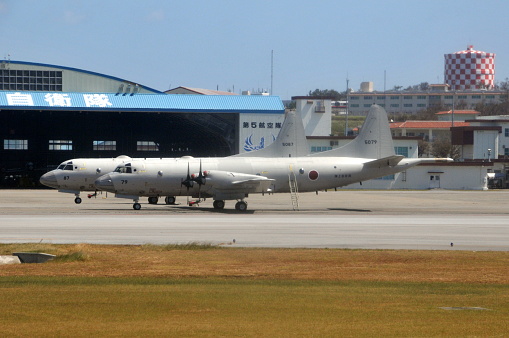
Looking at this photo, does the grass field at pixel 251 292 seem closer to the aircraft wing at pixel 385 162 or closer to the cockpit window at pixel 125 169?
the cockpit window at pixel 125 169

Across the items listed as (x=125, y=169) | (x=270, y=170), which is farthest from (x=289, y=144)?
(x=125, y=169)

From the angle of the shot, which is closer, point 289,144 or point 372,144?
point 289,144

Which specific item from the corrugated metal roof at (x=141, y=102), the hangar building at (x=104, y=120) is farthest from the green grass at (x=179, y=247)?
the corrugated metal roof at (x=141, y=102)

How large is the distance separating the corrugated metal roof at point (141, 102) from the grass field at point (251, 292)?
56.4 m

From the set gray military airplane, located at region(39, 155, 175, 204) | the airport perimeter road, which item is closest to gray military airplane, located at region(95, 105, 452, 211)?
the airport perimeter road

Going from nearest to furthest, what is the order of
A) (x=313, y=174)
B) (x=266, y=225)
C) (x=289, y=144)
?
1. (x=266, y=225)
2. (x=313, y=174)
3. (x=289, y=144)

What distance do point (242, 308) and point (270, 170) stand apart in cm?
3525

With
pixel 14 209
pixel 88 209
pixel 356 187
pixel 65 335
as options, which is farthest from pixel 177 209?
pixel 356 187

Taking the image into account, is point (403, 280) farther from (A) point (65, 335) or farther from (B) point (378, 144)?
(B) point (378, 144)

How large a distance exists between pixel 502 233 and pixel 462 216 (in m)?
10.4

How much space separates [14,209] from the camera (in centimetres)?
5156

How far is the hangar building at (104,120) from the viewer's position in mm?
87062

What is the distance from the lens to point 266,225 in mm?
41469

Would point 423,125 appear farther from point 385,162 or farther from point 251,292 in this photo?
point 251,292
